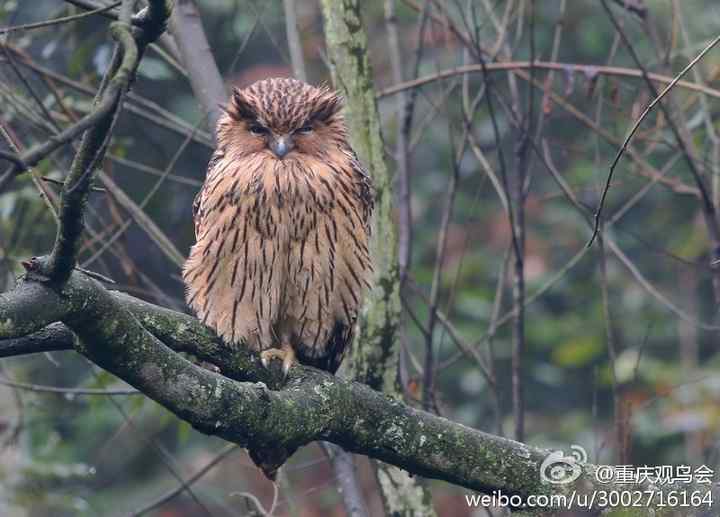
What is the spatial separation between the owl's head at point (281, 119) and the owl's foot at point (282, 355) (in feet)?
2.03

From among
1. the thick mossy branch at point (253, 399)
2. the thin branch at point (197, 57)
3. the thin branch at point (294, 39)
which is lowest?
the thick mossy branch at point (253, 399)

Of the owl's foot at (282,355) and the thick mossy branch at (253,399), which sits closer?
the thick mossy branch at (253,399)

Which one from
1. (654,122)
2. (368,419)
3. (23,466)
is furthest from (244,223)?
(654,122)

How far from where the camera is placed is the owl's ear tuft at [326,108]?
3845 mm

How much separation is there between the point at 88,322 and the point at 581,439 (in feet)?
14.7

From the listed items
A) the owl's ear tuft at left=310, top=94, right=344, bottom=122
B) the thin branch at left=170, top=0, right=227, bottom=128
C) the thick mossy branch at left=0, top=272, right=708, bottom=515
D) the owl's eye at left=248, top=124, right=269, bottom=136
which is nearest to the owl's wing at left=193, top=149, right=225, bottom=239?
the owl's eye at left=248, top=124, right=269, bottom=136

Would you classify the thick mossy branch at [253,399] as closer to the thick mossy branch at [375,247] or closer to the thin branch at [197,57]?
the thick mossy branch at [375,247]

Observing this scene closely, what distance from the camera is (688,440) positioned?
5938 mm

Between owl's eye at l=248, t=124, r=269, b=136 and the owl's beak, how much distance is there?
44mm

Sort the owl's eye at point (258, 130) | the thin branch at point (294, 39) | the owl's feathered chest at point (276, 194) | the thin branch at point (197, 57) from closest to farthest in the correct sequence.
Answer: the owl's feathered chest at point (276, 194), the owl's eye at point (258, 130), the thin branch at point (197, 57), the thin branch at point (294, 39)

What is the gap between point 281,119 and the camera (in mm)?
3773

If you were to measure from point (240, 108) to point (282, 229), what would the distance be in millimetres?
479

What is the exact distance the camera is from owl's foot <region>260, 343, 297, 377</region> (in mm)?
3412

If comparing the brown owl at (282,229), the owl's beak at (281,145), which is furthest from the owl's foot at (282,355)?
the owl's beak at (281,145)
